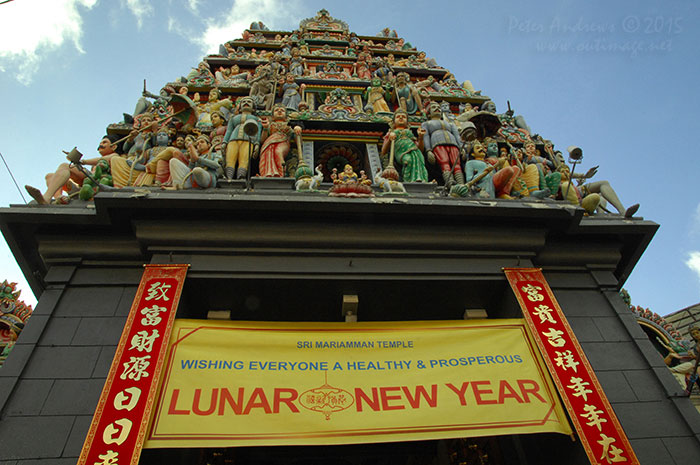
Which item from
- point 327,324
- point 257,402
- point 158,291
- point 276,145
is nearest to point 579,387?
point 327,324

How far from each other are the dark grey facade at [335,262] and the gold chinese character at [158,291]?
A: 0.43 meters

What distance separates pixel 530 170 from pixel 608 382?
17.5 ft

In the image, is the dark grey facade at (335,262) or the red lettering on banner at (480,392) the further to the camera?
the dark grey facade at (335,262)

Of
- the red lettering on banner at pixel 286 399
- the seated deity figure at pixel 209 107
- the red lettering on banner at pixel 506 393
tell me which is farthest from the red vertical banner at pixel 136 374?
the seated deity figure at pixel 209 107

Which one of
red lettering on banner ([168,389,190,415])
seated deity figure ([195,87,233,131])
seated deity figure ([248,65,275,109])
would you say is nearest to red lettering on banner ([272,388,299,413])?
red lettering on banner ([168,389,190,415])

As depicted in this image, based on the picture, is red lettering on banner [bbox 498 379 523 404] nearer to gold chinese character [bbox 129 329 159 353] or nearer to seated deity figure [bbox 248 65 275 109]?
gold chinese character [bbox 129 329 159 353]

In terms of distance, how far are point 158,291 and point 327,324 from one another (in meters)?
2.32

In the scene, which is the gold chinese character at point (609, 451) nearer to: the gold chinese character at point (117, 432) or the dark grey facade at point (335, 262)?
the dark grey facade at point (335, 262)

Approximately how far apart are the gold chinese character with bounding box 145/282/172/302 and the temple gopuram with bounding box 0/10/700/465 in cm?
3

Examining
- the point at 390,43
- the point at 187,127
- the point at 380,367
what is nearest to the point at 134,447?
the point at 380,367

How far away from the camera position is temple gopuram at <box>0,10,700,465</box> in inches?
199

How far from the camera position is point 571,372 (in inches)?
226

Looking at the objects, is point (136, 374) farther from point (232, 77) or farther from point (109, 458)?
point (232, 77)

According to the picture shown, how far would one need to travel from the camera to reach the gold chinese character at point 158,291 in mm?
6102
